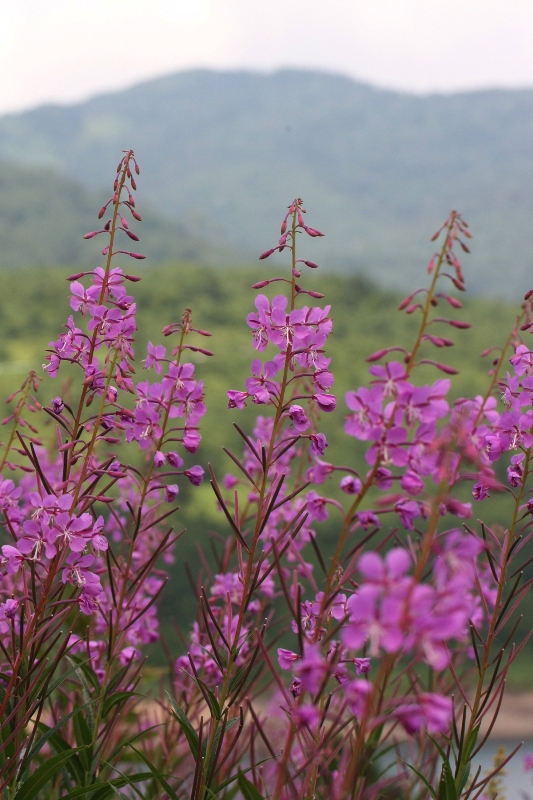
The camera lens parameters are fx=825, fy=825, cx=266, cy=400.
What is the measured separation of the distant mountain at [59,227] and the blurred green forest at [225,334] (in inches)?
386

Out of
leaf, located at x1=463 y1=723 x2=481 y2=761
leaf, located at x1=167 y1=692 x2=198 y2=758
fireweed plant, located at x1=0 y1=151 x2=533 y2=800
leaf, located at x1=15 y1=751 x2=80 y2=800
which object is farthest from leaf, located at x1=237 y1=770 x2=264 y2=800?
leaf, located at x1=463 y1=723 x2=481 y2=761

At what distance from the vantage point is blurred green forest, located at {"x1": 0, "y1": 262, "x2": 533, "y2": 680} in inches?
307

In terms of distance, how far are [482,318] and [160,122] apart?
130 feet

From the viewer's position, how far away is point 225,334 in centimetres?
1114

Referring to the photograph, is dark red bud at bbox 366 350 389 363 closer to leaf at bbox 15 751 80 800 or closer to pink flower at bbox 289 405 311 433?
pink flower at bbox 289 405 311 433

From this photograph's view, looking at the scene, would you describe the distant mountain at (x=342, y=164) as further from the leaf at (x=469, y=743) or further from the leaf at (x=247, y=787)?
the leaf at (x=247, y=787)

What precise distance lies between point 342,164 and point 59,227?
1619 centimetres

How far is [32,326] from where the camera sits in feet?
41.0

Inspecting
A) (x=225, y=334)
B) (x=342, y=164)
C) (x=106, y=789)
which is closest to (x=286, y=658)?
(x=106, y=789)

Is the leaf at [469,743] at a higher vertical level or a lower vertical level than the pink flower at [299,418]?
lower

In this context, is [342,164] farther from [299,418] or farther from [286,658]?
[286,658]

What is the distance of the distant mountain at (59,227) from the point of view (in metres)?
24.1

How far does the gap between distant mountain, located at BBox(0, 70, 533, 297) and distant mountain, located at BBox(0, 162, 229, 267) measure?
13.6 feet

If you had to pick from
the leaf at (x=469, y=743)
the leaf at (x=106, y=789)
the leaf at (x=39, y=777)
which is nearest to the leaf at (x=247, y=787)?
the leaf at (x=106, y=789)
